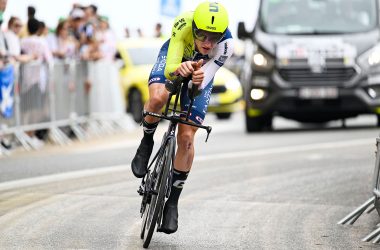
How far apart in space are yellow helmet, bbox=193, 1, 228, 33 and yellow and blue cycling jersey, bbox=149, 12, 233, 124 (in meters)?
0.33

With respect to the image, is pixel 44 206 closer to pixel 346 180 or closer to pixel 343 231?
pixel 343 231

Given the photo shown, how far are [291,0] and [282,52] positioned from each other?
1.27 m

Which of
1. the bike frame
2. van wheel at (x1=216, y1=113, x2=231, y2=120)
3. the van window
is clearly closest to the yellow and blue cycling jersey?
the bike frame

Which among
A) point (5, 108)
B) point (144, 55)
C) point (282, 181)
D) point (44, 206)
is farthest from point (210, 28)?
point (144, 55)

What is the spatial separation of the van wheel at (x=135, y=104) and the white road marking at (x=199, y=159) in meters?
6.99

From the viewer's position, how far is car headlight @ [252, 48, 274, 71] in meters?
20.5

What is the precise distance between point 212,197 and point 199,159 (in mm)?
4390

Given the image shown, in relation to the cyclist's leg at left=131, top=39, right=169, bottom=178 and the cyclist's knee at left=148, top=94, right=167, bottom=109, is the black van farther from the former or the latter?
the cyclist's knee at left=148, top=94, right=167, bottom=109

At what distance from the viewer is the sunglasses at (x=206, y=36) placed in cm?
822

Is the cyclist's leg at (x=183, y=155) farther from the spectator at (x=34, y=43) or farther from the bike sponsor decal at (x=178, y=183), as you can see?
the spectator at (x=34, y=43)

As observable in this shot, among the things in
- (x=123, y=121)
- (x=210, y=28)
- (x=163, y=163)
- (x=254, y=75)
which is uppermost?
(x=210, y=28)

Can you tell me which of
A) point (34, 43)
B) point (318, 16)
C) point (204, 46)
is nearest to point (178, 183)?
point (204, 46)

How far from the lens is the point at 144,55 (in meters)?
25.8

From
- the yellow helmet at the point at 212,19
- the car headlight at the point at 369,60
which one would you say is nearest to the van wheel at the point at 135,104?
the car headlight at the point at 369,60
